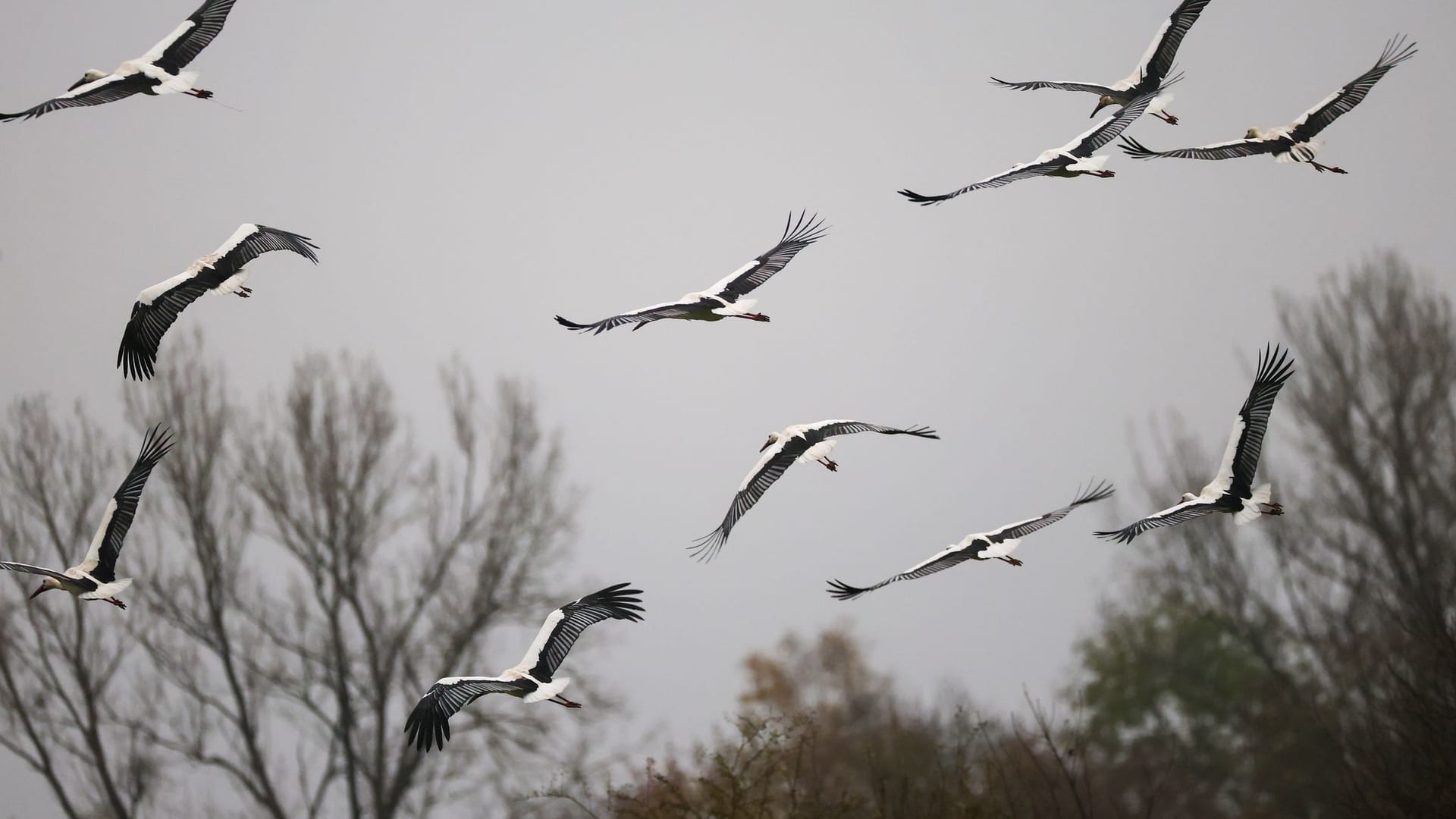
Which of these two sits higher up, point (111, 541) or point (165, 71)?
point (165, 71)

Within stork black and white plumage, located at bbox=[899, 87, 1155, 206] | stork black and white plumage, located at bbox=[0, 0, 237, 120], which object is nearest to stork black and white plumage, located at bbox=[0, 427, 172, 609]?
stork black and white plumage, located at bbox=[0, 0, 237, 120]

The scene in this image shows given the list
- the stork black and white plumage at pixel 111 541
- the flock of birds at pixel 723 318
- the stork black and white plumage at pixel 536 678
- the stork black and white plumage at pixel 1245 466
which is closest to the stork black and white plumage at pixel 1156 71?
the flock of birds at pixel 723 318

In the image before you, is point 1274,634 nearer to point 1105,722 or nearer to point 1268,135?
point 1105,722

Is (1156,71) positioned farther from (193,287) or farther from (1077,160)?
(193,287)

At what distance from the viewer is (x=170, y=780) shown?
19.8 metres

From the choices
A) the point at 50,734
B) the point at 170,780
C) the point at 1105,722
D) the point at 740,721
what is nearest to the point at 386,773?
the point at 170,780

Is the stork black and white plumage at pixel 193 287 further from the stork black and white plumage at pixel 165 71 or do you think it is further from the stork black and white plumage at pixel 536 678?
the stork black and white plumage at pixel 536 678

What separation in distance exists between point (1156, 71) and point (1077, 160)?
1406mm

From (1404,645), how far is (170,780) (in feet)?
52.9

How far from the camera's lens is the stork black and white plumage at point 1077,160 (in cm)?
1104

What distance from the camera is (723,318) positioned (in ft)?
38.6

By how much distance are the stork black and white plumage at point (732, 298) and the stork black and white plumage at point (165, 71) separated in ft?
13.6

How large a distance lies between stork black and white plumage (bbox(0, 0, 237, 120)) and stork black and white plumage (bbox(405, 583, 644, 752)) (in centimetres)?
554

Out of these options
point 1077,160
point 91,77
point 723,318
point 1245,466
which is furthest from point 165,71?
point 1245,466
